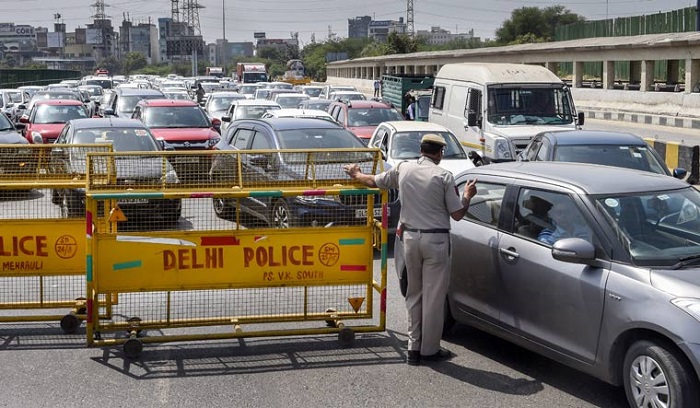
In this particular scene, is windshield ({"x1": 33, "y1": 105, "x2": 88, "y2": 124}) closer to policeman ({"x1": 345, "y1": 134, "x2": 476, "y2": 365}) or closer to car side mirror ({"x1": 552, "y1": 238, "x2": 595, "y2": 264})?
policeman ({"x1": 345, "y1": 134, "x2": 476, "y2": 365})

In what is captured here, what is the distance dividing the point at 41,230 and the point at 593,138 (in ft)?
27.1

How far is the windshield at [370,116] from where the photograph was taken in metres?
23.8

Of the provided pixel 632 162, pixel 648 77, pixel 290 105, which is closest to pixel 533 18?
pixel 648 77

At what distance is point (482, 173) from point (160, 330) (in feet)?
10.6

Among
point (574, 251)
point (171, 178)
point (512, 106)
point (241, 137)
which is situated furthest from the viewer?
point (512, 106)

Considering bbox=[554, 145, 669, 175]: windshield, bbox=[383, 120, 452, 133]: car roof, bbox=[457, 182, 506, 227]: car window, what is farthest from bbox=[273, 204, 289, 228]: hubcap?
bbox=[383, 120, 452, 133]: car roof

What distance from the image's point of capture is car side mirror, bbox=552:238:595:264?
6320 mm

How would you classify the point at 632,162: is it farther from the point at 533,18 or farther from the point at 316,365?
the point at 533,18

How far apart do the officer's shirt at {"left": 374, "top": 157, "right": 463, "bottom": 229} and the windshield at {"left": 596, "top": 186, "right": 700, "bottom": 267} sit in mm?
1138

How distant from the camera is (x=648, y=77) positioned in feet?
146

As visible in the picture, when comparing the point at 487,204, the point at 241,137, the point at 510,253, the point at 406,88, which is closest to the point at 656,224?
the point at 510,253

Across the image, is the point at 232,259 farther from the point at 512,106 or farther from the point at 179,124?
the point at 179,124

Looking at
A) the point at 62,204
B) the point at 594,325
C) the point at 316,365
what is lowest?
the point at 316,365

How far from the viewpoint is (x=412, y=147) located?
16594 mm
